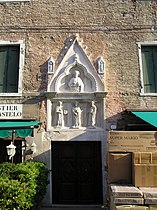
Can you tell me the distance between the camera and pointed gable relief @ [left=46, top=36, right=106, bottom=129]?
10.9 meters

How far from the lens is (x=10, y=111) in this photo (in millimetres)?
10945

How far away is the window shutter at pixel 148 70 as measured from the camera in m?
11.3

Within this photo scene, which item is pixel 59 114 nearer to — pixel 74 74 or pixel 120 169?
pixel 74 74

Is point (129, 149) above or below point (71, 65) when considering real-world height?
below

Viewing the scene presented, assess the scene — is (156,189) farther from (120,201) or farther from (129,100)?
(129,100)

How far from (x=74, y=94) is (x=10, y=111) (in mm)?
2562

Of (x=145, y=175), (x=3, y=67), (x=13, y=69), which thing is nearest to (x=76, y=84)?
(x=13, y=69)

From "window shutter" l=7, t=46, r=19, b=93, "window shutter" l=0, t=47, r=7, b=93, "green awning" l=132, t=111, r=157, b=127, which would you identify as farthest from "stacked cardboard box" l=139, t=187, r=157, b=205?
"window shutter" l=0, t=47, r=7, b=93

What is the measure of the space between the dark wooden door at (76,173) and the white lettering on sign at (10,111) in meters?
1.84

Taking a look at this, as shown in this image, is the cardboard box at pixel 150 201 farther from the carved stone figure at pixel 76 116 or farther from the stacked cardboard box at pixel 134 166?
the carved stone figure at pixel 76 116

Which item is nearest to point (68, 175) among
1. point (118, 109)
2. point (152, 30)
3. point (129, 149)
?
point (118, 109)

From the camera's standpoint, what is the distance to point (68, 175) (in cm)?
1061

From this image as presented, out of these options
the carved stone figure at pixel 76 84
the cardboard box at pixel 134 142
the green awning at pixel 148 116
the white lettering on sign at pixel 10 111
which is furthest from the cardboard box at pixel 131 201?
the white lettering on sign at pixel 10 111

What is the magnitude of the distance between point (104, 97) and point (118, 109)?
2.35 ft
